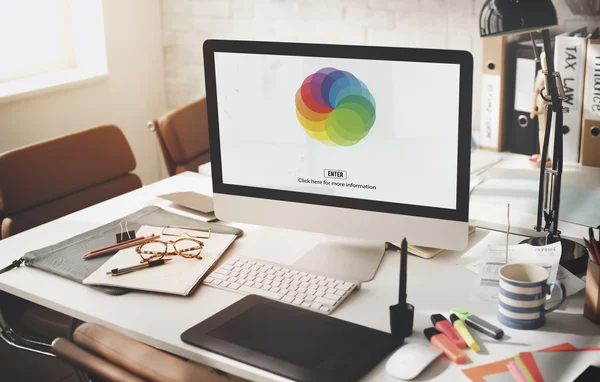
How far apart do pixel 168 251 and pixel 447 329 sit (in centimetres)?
68

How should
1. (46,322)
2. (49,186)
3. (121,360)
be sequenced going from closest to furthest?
(121,360), (46,322), (49,186)

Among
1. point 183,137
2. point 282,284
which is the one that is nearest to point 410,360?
point 282,284

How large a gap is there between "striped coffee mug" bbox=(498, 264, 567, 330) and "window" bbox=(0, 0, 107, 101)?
2.08 m

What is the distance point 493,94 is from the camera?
2410 millimetres

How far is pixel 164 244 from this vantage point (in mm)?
1737

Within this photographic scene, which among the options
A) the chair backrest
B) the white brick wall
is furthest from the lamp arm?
the chair backrest

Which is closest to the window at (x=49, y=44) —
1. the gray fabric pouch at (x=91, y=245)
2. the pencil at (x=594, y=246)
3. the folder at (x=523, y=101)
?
the gray fabric pouch at (x=91, y=245)

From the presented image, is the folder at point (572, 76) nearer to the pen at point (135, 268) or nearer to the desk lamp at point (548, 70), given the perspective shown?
the desk lamp at point (548, 70)

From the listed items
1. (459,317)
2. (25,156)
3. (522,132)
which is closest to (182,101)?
(25,156)

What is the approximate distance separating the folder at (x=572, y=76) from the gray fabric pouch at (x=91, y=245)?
43.4 inches

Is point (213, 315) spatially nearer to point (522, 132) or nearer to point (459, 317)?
point (459, 317)

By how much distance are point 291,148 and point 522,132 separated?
1.08 metres

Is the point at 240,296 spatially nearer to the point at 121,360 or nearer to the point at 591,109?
the point at 121,360

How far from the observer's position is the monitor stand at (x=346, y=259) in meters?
1.59
